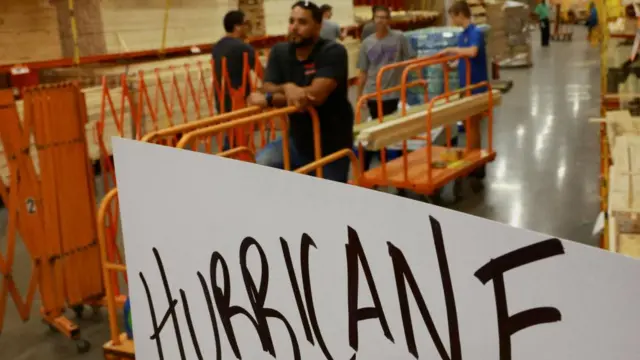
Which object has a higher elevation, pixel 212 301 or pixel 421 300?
pixel 421 300

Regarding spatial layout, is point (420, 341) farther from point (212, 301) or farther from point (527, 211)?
point (527, 211)

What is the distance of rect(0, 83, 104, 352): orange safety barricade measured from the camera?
3912 mm

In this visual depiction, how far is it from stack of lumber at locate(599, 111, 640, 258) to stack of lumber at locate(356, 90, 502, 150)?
6.25 feet

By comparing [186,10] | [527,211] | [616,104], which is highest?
[186,10]

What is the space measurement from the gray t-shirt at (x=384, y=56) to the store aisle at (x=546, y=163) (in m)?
1.60

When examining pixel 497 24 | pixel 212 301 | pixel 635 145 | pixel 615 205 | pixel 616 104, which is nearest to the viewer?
pixel 212 301

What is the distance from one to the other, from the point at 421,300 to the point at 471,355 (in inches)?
5.4

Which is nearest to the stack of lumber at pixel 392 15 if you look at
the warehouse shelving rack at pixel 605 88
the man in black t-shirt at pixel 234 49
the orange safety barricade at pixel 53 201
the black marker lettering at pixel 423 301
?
the warehouse shelving rack at pixel 605 88

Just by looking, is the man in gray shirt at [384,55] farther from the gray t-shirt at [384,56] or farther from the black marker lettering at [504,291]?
the black marker lettering at [504,291]

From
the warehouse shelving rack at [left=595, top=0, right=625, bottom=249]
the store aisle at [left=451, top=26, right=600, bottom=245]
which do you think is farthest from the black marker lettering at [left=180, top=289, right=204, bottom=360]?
the store aisle at [left=451, top=26, right=600, bottom=245]

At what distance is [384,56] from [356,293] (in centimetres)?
655

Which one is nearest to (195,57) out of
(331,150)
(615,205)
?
(331,150)

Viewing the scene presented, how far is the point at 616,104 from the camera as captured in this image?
601cm

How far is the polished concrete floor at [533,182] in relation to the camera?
14.5 ft
